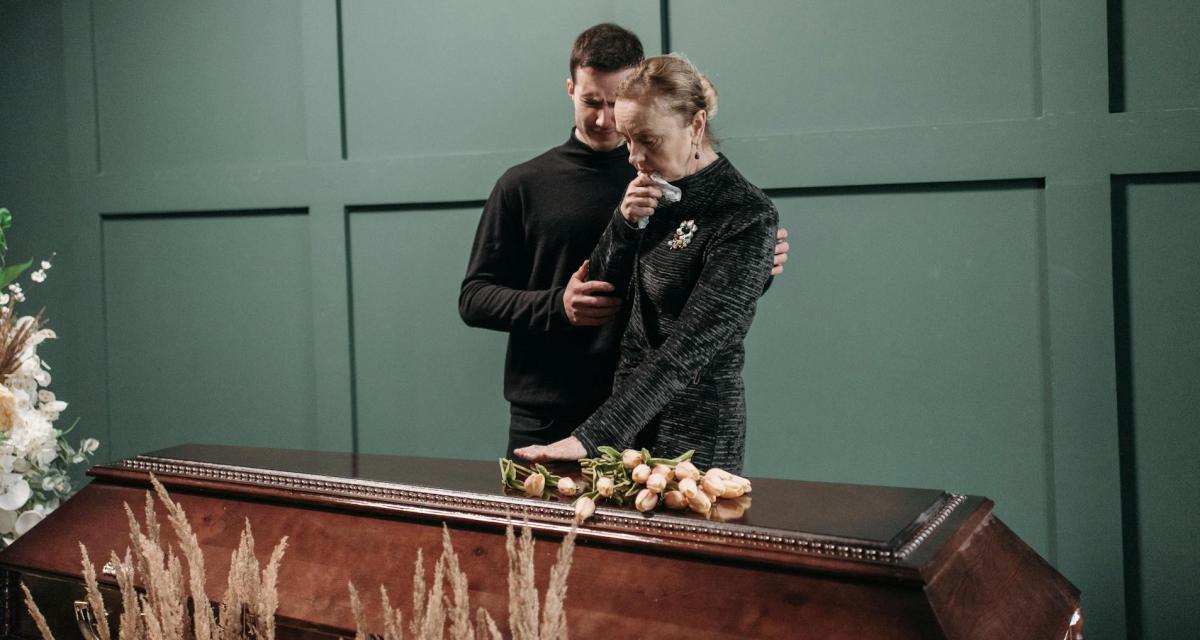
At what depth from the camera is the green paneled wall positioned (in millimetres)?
2658

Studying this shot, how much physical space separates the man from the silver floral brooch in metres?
0.42

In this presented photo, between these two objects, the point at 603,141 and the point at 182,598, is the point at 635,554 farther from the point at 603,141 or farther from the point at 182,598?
the point at 603,141

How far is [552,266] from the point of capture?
2.42m

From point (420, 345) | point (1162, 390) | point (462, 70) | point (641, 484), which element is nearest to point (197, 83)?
point (462, 70)

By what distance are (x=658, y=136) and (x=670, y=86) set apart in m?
0.08

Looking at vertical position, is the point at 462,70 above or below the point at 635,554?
above

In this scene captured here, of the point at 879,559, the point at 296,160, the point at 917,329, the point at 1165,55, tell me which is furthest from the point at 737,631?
the point at 296,160

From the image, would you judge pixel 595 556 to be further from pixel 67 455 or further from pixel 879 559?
pixel 67 455

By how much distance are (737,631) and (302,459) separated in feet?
3.42

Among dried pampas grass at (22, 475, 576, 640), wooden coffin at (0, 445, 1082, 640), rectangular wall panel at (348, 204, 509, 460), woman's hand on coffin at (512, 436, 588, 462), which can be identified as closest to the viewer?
dried pampas grass at (22, 475, 576, 640)

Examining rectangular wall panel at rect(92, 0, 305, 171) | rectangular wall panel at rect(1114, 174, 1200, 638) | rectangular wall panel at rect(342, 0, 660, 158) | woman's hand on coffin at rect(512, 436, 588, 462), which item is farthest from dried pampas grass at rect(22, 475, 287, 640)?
→ rectangular wall panel at rect(92, 0, 305, 171)

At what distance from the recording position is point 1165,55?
2.60 meters

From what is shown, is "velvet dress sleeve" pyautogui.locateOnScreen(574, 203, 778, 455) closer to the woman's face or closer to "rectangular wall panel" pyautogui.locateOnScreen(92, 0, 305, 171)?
the woman's face

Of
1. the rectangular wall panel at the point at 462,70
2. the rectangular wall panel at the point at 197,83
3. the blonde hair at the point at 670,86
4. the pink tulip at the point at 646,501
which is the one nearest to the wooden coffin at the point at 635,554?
the pink tulip at the point at 646,501
